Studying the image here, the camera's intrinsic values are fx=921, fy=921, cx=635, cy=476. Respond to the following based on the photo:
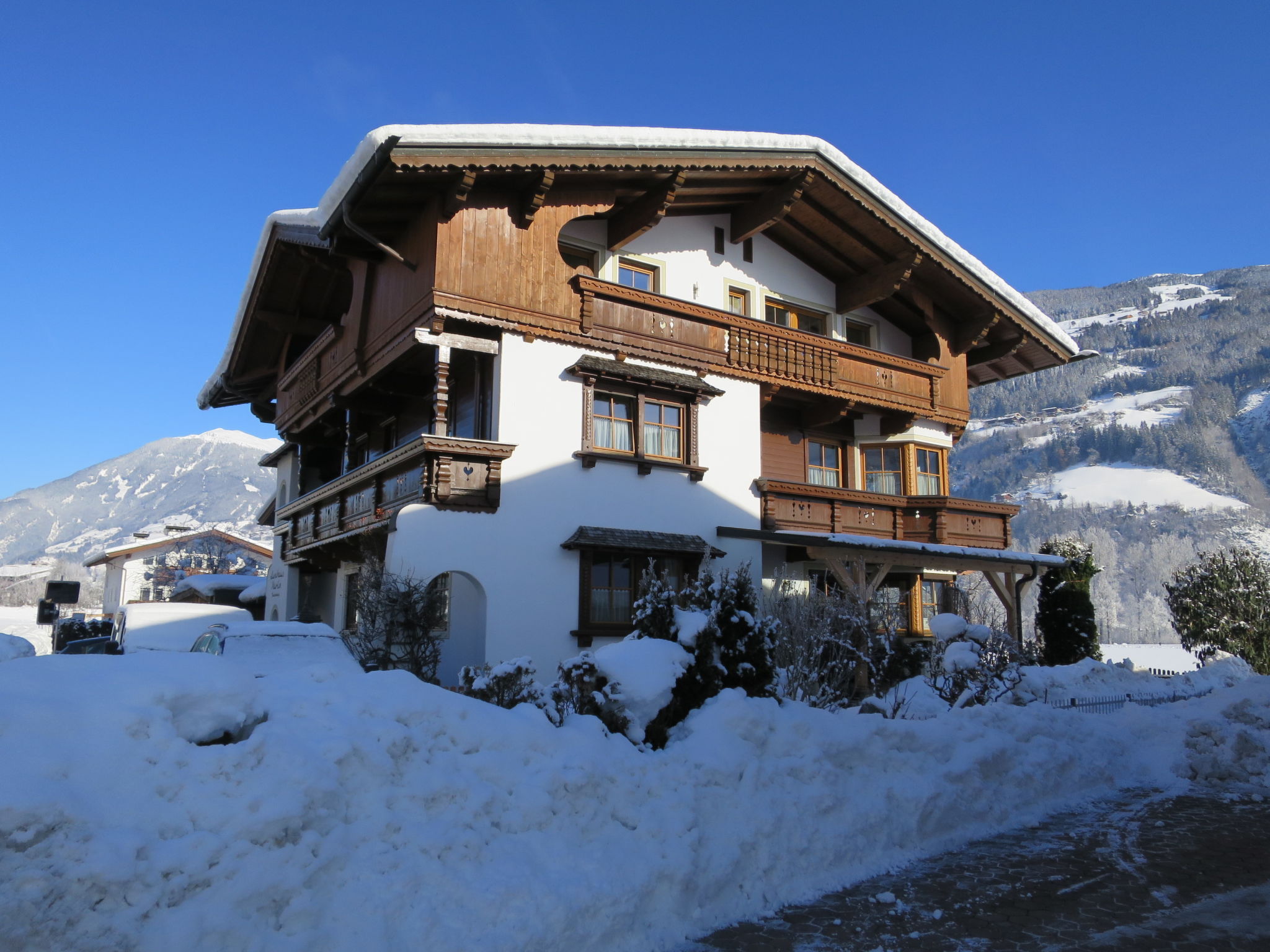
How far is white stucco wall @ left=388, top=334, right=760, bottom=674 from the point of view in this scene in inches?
567

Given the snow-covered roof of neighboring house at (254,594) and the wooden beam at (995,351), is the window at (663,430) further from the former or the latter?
the snow-covered roof of neighboring house at (254,594)

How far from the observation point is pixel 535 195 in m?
15.5

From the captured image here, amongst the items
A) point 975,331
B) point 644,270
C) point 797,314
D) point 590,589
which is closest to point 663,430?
point 644,270

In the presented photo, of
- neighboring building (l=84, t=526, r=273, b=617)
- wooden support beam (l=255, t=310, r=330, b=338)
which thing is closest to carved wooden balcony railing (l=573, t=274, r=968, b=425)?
wooden support beam (l=255, t=310, r=330, b=338)

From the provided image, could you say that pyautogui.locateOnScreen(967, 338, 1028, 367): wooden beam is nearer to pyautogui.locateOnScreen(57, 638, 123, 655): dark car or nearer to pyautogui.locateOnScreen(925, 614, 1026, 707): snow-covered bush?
pyautogui.locateOnScreen(925, 614, 1026, 707): snow-covered bush

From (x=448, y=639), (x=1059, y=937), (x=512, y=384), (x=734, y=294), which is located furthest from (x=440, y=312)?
(x=1059, y=937)

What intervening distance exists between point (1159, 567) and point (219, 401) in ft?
395

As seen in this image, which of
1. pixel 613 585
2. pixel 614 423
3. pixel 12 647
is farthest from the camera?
pixel 614 423

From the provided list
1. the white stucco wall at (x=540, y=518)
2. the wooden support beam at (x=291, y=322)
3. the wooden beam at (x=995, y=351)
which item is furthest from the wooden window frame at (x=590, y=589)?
the wooden beam at (x=995, y=351)

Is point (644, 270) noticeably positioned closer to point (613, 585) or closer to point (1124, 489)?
point (613, 585)

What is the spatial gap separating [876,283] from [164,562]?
3980 cm

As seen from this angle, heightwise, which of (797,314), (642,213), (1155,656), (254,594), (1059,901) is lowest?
(1155,656)

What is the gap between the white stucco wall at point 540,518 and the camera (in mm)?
14391

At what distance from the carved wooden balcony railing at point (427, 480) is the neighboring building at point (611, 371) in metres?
0.05
